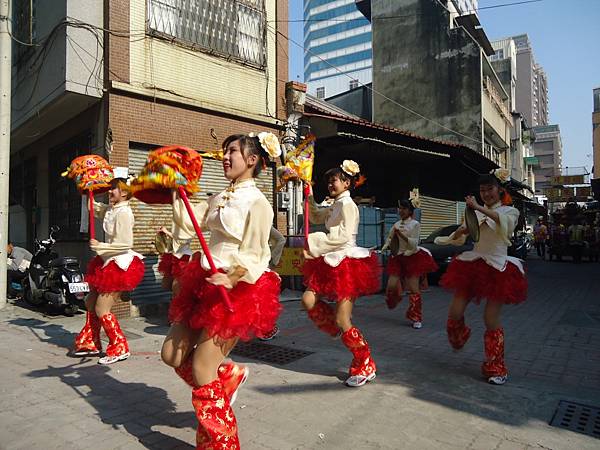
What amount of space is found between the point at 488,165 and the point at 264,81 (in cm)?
1052

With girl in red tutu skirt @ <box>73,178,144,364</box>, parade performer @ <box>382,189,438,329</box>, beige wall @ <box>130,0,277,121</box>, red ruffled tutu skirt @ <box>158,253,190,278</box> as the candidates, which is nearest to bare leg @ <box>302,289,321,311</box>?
girl in red tutu skirt @ <box>73,178,144,364</box>

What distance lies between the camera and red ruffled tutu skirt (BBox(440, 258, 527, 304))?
4289 mm

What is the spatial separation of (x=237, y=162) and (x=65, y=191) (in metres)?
8.29

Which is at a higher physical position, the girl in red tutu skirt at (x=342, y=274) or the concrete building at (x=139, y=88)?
the concrete building at (x=139, y=88)

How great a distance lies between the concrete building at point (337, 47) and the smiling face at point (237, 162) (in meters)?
66.7

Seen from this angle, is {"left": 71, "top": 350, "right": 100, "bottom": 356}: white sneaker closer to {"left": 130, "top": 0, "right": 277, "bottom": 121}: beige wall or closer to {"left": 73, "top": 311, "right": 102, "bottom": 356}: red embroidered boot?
{"left": 73, "top": 311, "right": 102, "bottom": 356}: red embroidered boot

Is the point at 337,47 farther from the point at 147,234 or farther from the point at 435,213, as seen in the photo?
the point at 147,234

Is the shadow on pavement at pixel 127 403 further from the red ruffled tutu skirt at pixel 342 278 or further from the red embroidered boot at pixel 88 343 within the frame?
the red ruffled tutu skirt at pixel 342 278

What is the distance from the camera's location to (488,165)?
55.2ft

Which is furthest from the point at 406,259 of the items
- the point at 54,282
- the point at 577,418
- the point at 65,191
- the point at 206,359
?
the point at 65,191

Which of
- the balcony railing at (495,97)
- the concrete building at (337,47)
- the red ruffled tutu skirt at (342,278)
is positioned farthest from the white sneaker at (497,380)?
the concrete building at (337,47)

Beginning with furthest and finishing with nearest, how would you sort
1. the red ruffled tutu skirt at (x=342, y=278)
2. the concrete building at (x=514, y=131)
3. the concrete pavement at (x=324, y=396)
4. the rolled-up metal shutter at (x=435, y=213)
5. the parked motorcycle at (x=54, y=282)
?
the concrete building at (x=514, y=131) < the rolled-up metal shutter at (x=435, y=213) < the parked motorcycle at (x=54, y=282) < the red ruffled tutu skirt at (x=342, y=278) < the concrete pavement at (x=324, y=396)

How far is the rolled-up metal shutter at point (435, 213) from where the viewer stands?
16417 millimetres

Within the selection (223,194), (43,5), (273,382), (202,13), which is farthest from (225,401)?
(43,5)
